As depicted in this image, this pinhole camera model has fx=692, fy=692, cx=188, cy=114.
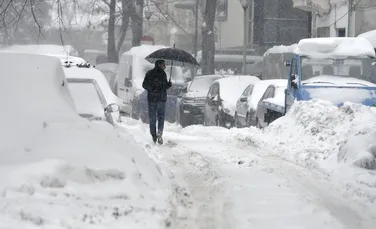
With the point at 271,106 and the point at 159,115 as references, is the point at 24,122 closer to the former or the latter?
the point at 159,115

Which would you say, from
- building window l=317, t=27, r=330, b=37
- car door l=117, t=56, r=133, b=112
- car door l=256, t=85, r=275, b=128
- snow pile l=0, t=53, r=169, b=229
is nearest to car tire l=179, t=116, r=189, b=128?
car door l=117, t=56, r=133, b=112

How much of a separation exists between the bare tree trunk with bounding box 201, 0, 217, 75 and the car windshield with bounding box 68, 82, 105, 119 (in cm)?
1742

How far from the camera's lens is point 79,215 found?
6250 millimetres

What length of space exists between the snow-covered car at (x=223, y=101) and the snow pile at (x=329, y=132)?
531cm

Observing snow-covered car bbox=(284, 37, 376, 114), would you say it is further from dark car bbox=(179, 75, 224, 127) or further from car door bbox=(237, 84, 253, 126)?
dark car bbox=(179, 75, 224, 127)

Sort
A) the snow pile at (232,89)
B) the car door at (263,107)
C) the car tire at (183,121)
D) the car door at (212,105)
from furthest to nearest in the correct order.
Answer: the car tire at (183,121) → the car door at (212,105) → the snow pile at (232,89) → the car door at (263,107)

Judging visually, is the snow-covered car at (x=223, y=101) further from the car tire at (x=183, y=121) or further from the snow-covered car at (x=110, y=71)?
the snow-covered car at (x=110, y=71)

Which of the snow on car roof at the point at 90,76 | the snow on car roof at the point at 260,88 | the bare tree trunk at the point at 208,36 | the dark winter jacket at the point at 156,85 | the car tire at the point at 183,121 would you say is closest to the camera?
the snow on car roof at the point at 90,76

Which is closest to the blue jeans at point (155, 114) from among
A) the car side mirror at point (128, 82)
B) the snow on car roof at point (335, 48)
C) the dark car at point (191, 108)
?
A: the snow on car roof at point (335, 48)

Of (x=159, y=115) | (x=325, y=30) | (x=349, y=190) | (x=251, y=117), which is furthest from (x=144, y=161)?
(x=325, y=30)

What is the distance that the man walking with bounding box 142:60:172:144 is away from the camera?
13477mm

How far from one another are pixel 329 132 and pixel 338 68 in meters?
2.72

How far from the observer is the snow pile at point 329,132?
1054cm

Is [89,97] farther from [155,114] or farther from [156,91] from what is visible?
[155,114]
